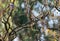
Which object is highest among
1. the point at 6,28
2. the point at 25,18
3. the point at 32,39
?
the point at 25,18

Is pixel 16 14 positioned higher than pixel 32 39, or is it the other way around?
pixel 16 14

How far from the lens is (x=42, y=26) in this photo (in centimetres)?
197

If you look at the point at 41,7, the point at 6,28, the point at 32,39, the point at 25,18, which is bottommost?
the point at 32,39

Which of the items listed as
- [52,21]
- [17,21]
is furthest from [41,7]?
[17,21]

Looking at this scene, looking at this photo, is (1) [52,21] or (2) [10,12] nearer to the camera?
(2) [10,12]

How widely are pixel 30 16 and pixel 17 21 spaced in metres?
0.21

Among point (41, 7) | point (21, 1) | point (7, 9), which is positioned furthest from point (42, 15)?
point (7, 9)

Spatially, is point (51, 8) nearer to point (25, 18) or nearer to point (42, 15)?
point (42, 15)

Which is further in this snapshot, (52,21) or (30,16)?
(52,21)

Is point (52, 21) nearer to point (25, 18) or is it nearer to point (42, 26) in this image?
point (42, 26)

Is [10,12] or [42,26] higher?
[10,12]

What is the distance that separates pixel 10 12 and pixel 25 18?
215 millimetres

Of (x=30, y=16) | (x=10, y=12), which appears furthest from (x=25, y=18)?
(x=10, y=12)

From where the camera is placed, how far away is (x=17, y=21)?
6.64 ft
